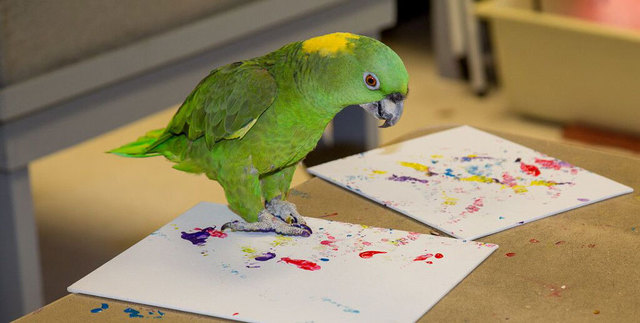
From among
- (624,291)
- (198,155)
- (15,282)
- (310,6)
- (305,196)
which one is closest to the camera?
(624,291)

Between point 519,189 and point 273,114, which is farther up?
point 273,114

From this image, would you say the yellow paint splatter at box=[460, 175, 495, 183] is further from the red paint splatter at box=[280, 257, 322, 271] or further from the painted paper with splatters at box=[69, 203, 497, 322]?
the red paint splatter at box=[280, 257, 322, 271]

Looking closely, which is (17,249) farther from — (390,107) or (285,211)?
(390,107)

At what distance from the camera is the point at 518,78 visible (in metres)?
2.32

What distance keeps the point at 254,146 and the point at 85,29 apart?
57 cm

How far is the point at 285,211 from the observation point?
0.92 m

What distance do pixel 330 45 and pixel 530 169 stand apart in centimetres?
35

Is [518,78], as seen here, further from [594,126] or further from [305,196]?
[305,196]

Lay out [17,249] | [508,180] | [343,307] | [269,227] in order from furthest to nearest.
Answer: [17,249] < [508,180] < [269,227] < [343,307]

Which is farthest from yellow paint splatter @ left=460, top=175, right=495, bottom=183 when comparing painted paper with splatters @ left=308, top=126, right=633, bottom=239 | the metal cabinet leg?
the metal cabinet leg

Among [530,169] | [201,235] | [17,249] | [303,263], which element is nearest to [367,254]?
[303,263]

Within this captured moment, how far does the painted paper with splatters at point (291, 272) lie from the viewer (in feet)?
2.52

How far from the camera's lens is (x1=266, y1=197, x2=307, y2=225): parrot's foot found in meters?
0.92

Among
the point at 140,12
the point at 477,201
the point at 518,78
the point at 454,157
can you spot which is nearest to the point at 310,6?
the point at 140,12
